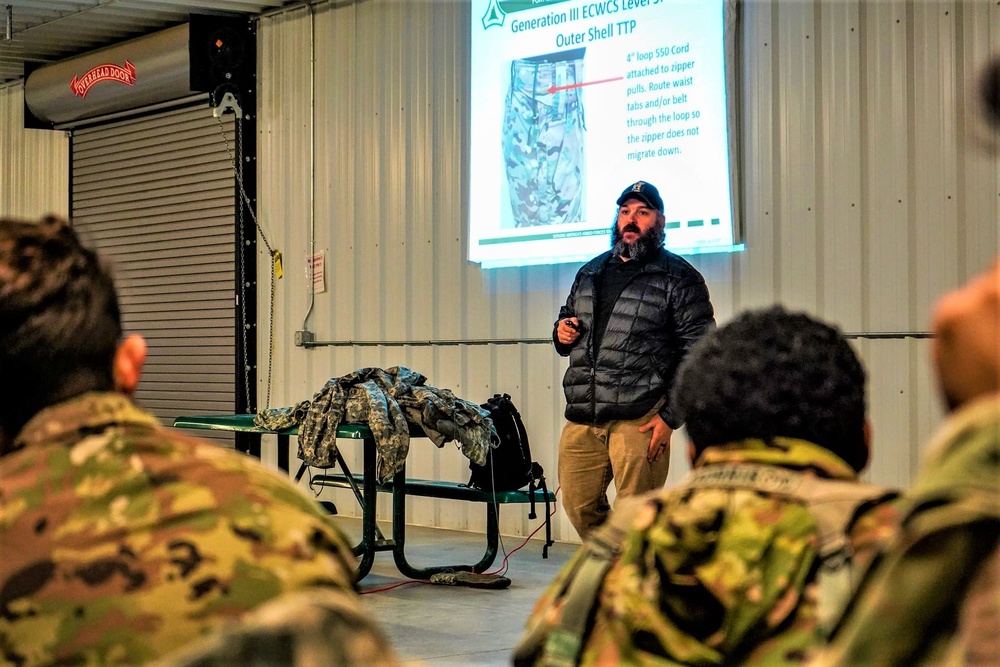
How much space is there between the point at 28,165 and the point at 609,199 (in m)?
6.93

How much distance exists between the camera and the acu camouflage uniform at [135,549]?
1.28 m

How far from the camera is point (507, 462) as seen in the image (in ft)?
19.5

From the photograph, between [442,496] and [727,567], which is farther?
[442,496]

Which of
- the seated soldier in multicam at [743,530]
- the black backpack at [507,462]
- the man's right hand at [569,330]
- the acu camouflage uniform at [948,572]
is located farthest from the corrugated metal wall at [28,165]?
the acu camouflage uniform at [948,572]

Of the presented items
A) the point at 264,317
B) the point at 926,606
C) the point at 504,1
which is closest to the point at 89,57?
the point at 264,317

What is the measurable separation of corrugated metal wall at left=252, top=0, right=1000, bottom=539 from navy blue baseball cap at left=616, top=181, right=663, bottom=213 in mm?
1321

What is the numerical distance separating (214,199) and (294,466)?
2.20 metres

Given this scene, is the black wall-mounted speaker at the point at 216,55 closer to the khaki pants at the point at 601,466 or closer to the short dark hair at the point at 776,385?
the khaki pants at the point at 601,466

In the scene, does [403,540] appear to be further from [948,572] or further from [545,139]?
[948,572]

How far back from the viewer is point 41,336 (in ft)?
4.59

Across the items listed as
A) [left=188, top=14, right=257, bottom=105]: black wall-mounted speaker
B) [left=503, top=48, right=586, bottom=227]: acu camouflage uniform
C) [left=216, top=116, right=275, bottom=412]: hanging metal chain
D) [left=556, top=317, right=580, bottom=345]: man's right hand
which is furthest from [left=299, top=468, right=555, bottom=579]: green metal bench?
[left=188, top=14, right=257, bottom=105]: black wall-mounted speaker

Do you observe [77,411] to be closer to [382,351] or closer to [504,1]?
[504,1]

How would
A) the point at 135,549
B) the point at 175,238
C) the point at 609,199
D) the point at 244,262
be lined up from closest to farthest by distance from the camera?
the point at 135,549 < the point at 609,199 < the point at 244,262 < the point at 175,238

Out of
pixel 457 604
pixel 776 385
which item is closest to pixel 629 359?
pixel 457 604
